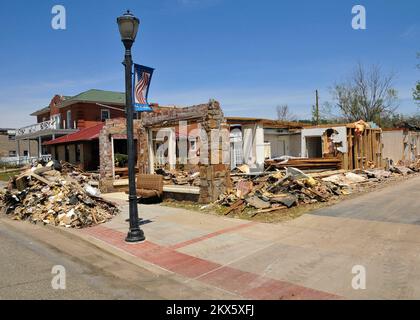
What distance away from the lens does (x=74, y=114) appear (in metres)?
35.2

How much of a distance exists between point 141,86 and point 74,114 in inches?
1097

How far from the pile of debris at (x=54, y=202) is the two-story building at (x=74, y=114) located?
807 inches

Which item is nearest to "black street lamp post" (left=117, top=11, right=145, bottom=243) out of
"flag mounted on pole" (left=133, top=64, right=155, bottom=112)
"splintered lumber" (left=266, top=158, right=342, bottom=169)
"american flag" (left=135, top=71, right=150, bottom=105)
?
"flag mounted on pole" (left=133, top=64, right=155, bottom=112)

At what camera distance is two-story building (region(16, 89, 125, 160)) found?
110ft

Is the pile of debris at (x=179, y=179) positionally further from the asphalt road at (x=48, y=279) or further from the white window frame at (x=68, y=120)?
the white window frame at (x=68, y=120)

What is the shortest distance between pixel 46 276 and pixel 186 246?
264 cm

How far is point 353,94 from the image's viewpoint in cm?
4153

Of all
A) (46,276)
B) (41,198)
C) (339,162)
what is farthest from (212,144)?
(339,162)

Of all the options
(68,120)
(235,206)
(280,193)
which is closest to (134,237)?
(235,206)

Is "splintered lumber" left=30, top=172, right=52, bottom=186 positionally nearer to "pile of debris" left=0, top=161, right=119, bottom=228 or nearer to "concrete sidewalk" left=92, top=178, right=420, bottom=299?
"pile of debris" left=0, top=161, right=119, bottom=228

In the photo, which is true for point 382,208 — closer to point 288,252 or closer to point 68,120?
point 288,252

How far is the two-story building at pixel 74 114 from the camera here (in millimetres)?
33469

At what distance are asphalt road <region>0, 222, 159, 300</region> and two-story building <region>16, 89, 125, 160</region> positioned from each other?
88.4 ft
